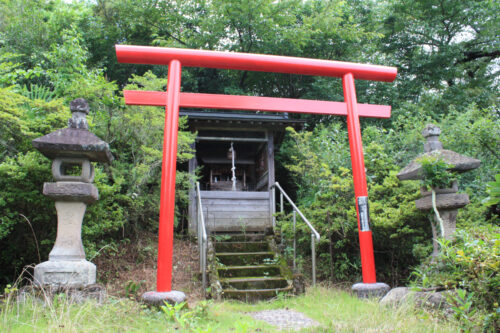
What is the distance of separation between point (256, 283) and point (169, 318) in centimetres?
240

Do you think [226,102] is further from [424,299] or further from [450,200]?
[424,299]

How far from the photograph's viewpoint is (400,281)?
5.77 meters

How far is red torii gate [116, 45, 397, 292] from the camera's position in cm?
409

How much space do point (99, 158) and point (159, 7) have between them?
9786mm

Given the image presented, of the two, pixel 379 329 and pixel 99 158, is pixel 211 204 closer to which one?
pixel 99 158

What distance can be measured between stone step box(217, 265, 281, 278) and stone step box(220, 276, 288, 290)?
0.96 ft

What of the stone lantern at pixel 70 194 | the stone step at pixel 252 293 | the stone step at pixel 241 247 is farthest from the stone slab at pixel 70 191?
the stone step at pixel 241 247

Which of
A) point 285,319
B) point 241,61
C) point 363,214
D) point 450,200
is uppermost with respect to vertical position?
point 241,61

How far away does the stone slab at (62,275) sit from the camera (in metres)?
3.66

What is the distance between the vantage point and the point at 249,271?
5609 mm

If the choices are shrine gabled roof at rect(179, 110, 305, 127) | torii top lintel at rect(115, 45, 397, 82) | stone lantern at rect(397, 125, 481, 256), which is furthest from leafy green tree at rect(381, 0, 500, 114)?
stone lantern at rect(397, 125, 481, 256)

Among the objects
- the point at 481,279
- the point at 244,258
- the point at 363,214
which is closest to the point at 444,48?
the point at 363,214

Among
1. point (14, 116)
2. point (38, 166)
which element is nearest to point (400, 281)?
point (38, 166)

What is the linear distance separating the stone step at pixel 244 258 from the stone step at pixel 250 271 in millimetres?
334
